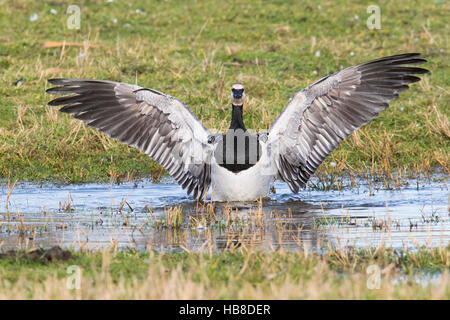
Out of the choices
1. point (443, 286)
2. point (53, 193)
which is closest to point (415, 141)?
point (53, 193)

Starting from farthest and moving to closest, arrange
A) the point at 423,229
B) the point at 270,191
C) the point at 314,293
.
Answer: the point at 270,191 → the point at 423,229 → the point at 314,293

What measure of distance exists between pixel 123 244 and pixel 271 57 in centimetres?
859

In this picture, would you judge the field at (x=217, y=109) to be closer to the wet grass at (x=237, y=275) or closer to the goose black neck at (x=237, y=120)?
the wet grass at (x=237, y=275)

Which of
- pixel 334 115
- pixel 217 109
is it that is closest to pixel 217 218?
pixel 334 115

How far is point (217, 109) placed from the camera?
12125mm

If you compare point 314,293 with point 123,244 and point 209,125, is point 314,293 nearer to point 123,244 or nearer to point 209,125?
point 123,244

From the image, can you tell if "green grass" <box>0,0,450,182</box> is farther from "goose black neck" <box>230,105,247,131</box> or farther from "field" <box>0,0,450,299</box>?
"goose black neck" <box>230,105,247,131</box>

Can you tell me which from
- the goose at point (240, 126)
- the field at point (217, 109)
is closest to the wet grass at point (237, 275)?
the field at point (217, 109)

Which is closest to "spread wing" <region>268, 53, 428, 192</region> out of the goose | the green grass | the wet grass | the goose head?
the goose

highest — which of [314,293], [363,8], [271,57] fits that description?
[363,8]

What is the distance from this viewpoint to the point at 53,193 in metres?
9.41

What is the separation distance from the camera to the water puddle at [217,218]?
6.76 m

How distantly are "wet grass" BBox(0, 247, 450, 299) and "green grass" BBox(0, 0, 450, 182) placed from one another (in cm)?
425

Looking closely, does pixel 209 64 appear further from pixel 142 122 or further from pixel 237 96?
pixel 142 122
